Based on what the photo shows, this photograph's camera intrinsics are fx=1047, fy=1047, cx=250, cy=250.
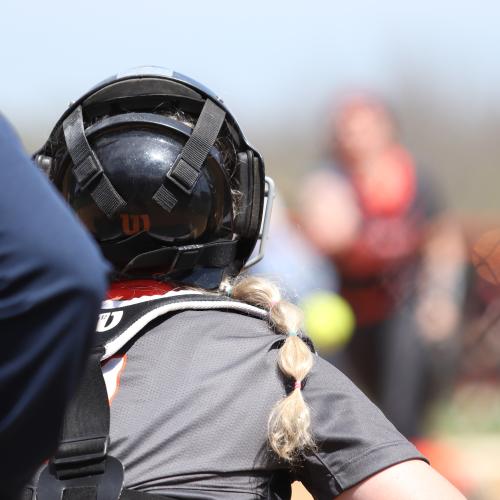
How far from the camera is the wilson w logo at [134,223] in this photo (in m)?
2.36

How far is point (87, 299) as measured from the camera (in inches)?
46.7

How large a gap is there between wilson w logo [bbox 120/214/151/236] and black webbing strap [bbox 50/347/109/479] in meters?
0.49

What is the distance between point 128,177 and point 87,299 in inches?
46.1

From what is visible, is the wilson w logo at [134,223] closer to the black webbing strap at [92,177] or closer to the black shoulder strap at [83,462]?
the black webbing strap at [92,177]

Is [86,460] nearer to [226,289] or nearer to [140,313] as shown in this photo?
[140,313]

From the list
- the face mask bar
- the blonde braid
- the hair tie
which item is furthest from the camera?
the face mask bar

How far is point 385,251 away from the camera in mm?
6977

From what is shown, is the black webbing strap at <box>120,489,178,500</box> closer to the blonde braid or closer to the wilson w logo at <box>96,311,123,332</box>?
the blonde braid

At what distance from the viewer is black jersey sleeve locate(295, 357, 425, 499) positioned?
2059 mm

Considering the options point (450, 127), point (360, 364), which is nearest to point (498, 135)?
point (450, 127)

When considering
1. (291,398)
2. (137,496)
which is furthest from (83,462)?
(291,398)

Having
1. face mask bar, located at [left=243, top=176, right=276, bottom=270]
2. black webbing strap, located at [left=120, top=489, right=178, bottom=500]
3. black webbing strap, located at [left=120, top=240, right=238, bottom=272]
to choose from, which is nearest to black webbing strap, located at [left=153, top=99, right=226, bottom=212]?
black webbing strap, located at [left=120, top=240, right=238, bottom=272]

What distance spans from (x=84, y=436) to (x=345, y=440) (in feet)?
1.69

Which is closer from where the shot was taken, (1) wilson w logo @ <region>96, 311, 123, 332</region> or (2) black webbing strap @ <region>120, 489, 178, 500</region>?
(2) black webbing strap @ <region>120, 489, 178, 500</region>
